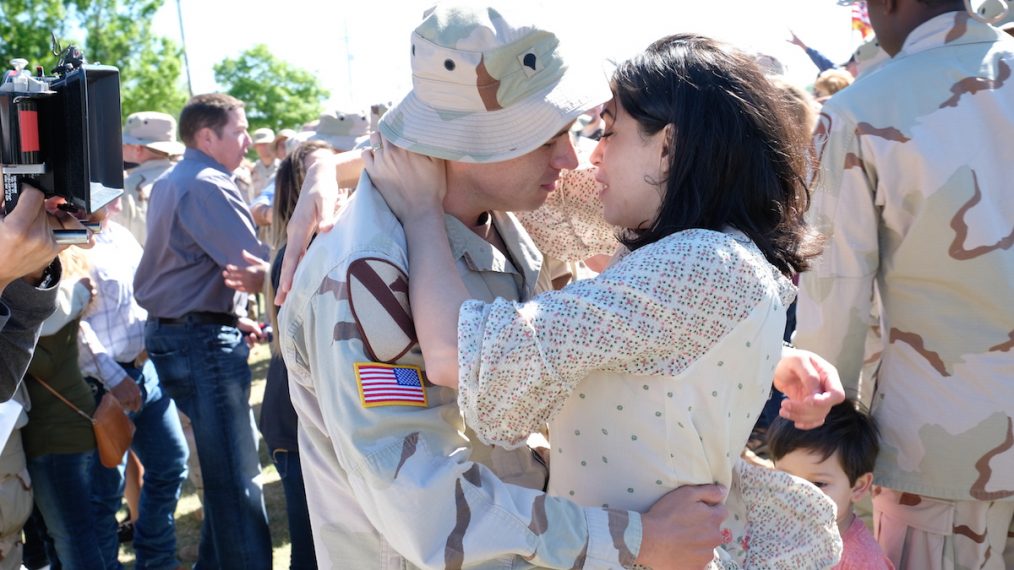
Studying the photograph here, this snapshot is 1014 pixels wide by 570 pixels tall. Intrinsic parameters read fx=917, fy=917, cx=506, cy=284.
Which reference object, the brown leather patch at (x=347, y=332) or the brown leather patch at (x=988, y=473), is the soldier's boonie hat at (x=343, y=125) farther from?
the brown leather patch at (x=347, y=332)

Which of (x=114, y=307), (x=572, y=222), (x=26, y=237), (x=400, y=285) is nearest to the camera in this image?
(x=400, y=285)

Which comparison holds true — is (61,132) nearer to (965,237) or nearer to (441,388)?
(441,388)

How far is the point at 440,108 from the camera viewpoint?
185cm

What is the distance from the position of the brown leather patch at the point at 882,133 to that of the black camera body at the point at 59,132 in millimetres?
2018

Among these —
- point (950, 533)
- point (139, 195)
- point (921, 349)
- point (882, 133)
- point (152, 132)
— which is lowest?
point (139, 195)

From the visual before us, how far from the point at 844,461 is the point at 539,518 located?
158 cm

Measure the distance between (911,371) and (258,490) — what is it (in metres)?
3.32

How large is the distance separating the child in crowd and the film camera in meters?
2.12

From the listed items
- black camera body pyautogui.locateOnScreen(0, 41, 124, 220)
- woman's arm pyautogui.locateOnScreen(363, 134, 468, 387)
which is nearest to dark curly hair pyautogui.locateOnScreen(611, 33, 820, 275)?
woman's arm pyautogui.locateOnScreen(363, 134, 468, 387)

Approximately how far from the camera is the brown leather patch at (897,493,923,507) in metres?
2.77

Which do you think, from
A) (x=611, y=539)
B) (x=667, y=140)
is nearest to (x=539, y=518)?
(x=611, y=539)

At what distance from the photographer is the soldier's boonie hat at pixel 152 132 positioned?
795 cm

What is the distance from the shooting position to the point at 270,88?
136 feet

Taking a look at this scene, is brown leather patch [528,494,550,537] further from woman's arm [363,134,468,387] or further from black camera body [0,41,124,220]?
black camera body [0,41,124,220]
